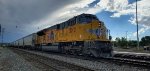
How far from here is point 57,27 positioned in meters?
30.7

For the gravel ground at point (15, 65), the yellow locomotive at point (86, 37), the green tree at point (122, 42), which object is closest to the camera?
the gravel ground at point (15, 65)

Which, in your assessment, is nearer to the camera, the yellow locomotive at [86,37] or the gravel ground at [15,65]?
the gravel ground at [15,65]

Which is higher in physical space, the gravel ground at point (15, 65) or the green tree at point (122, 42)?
the green tree at point (122, 42)

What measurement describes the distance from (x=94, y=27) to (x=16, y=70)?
9537 millimetres

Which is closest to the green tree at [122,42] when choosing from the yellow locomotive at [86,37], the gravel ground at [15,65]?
the yellow locomotive at [86,37]

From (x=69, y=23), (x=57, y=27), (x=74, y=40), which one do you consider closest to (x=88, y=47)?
(x=74, y=40)

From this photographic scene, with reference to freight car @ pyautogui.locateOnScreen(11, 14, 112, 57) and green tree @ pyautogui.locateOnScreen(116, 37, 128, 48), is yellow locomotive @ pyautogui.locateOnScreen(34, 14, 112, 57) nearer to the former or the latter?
freight car @ pyautogui.locateOnScreen(11, 14, 112, 57)

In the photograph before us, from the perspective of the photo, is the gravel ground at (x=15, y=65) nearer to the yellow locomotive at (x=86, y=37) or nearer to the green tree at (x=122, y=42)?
the yellow locomotive at (x=86, y=37)

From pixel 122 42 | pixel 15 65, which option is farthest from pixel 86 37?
pixel 122 42

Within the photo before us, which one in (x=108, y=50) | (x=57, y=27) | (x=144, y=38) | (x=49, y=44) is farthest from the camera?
(x=144, y=38)

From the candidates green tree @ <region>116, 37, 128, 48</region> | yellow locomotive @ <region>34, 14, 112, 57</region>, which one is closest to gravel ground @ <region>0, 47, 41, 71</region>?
yellow locomotive @ <region>34, 14, 112, 57</region>

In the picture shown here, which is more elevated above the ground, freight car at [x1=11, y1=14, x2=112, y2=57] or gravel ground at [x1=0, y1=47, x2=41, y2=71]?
freight car at [x1=11, y1=14, x2=112, y2=57]

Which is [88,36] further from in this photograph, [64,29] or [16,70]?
[16,70]

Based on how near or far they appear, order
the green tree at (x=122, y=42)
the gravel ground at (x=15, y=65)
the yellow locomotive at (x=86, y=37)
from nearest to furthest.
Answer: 1. the gravel ground at (x=15, y=65)
2. the yellow locomotive at (x=86, y=37)
3. the green tree at (x=122, y=42)
